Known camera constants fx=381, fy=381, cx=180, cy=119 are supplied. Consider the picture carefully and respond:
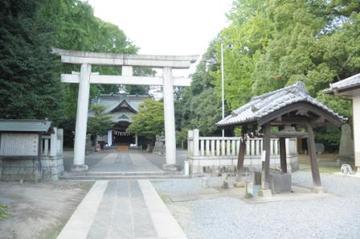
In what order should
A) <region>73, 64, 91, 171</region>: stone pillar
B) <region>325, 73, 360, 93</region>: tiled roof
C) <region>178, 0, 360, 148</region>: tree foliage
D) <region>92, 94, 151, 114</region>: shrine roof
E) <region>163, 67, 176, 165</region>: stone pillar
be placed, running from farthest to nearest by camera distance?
<region>92, 94, 151, 114</region>: shrine roof, <region>163, 67, 176, 165</region>: stone pillar, <region>178, 0, 360, 148</region>: tree foliage, <region>73, 64, 91, 171</region>: stone pillar, <region>325, 73, 360, 93</region>: tiled roof

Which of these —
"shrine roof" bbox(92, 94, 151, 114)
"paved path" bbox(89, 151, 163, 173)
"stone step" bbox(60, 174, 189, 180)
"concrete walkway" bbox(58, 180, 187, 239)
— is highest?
"shrine roof" bbox(92, 94, 151, 114)

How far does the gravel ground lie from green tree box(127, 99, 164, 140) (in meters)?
26.8

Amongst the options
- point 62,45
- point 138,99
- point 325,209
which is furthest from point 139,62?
point 138,99

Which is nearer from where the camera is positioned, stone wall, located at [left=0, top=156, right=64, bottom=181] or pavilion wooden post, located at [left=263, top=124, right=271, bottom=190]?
pavilion wooden post, located at [left=263, top=124, right=271, bottom=190]

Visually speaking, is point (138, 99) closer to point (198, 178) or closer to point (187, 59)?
point (187, 59)

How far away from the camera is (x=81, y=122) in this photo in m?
17.4

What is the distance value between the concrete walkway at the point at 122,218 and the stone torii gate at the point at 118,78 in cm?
602

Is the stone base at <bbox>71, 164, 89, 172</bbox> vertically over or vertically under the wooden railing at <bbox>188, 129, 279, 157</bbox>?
under

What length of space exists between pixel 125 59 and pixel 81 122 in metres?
3.65

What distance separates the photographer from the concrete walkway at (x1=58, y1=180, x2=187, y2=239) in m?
6.54

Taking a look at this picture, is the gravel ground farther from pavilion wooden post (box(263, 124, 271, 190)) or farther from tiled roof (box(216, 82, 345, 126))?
tiled roof (box(216, 82, 345, 126))

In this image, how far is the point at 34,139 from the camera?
13.8m

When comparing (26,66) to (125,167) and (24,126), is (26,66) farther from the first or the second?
(125,167)

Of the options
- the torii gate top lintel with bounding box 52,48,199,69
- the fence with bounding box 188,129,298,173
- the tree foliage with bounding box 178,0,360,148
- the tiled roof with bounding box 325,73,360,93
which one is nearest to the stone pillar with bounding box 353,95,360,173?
the tiled roof with bounding box 325,73,360,93
